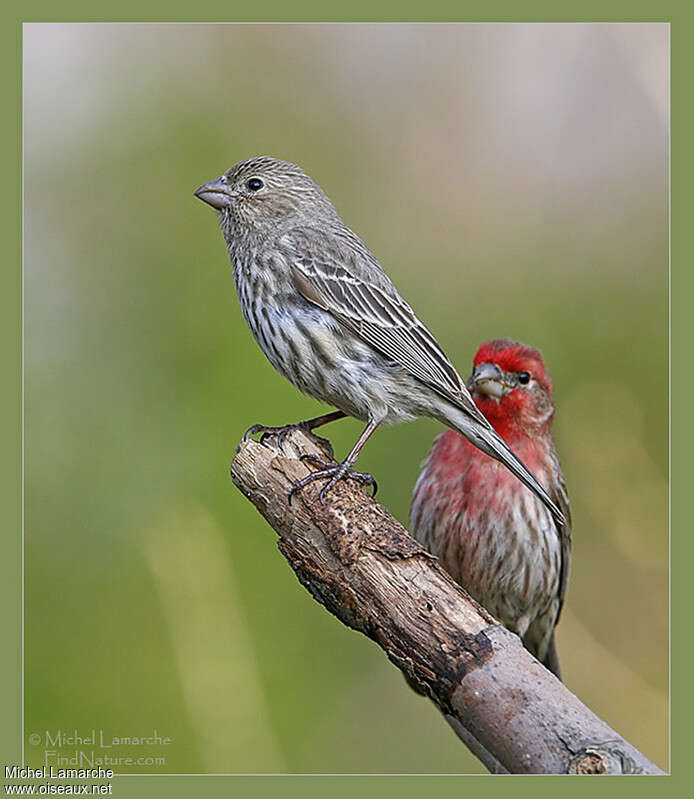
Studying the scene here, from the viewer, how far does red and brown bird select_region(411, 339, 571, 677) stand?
214 inches

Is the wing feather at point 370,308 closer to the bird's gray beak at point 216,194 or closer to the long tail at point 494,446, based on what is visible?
the long tail at point 494,446

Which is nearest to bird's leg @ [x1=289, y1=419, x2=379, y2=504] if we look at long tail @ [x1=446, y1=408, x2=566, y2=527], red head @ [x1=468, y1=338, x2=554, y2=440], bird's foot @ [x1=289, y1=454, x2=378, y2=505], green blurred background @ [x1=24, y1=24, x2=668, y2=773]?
bird's foot @ [x1=289, y1=454, x2=378, y2=505]

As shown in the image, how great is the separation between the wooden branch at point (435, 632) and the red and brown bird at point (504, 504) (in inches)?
45.7

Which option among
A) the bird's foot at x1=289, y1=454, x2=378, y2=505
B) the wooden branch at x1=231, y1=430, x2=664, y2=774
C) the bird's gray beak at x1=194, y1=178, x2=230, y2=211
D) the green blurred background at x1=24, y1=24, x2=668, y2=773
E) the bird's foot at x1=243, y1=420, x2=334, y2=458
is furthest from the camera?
the green blurred background at x1=24, y1=24, x2=668, y2=773

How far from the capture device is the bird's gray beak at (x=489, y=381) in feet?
17.8

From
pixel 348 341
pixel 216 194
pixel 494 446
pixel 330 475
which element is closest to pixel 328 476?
pixel 330 475

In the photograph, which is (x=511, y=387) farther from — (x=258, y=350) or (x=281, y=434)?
(x=258, y=350)

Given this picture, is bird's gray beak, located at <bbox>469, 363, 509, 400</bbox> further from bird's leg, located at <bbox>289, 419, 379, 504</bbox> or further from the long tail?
bird's leg, located at <bbox>289, 419, 379, 504</bbox>

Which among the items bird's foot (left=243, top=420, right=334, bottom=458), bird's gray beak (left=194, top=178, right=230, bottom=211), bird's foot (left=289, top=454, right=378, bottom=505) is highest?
bird's gray beak (left=194, top=178, right=230, bottom=211)

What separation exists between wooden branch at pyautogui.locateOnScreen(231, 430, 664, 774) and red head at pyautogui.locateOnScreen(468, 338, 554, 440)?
1.25 meters

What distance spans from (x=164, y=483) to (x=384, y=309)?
1886 millimetres

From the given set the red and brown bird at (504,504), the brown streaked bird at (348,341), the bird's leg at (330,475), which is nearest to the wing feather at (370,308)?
the brown streaked bird at (348,341)

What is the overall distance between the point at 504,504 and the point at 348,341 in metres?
1.17

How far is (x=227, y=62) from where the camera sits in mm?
6992
